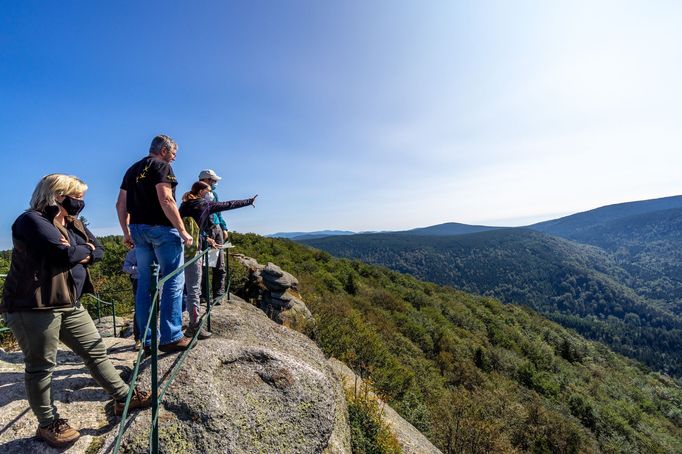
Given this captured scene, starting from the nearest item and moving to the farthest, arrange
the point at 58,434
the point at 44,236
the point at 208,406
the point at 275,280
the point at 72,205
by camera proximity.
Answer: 1. the point at 44,236
2. the point at 58,434
3. the point at 72,205
4. the point at 208,406
5. the point at 275,280

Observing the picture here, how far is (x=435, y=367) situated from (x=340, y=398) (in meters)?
17.9

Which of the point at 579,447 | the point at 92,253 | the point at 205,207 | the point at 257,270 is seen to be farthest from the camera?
the point at 579,447

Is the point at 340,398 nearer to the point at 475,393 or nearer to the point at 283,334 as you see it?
the point at 283,334

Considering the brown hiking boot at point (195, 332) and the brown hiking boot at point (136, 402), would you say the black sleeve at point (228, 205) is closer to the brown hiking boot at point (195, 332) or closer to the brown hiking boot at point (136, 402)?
the brown hiking boot at point (195, 332)

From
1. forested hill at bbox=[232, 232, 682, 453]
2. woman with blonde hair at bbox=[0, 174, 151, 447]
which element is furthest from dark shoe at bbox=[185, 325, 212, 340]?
forested hill at bbox=[232, 232, 682, 453]

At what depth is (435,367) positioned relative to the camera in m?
20.6

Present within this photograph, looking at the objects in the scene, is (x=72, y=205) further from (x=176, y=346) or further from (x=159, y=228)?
(x=176, y=346)

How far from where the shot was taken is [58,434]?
8.36 feet

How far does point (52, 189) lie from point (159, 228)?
100 centimetres

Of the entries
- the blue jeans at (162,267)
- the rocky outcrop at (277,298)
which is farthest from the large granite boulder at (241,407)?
the rocky outcrop at (277,298)

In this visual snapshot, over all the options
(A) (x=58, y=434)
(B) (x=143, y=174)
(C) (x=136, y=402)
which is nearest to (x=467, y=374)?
(C) (x=136, y=402)

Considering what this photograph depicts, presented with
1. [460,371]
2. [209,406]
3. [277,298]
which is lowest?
[460,371]

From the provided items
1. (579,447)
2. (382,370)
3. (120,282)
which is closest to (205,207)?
(382,370)

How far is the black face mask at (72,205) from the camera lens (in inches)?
108
